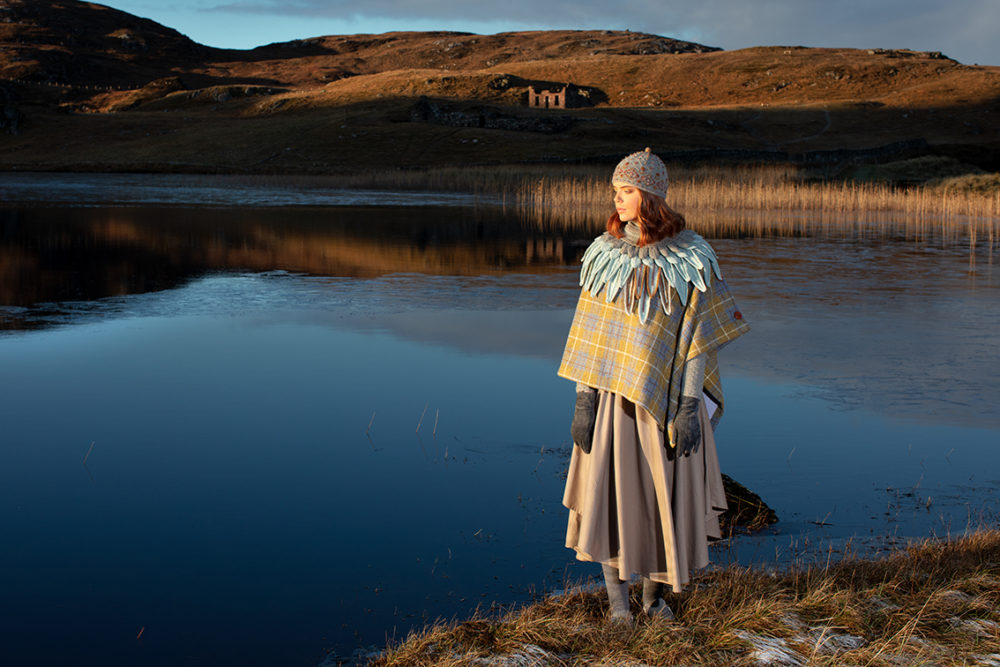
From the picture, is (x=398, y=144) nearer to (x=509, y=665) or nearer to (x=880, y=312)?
(x=880, y=312)

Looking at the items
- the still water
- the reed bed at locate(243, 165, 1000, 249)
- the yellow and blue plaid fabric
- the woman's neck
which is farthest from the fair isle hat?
the reed bed at locate(243, 165, 1000, 249)

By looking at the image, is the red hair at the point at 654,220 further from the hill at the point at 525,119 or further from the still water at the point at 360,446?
the hill at the point at 525,119

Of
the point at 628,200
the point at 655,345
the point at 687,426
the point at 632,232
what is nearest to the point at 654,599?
the point at 687,426

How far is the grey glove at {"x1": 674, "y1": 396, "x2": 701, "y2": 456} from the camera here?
3750mm

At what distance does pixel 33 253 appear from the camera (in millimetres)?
18422

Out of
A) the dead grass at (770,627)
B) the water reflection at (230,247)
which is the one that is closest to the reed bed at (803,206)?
the water reflection at (230,247)

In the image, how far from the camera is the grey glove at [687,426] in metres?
3.75

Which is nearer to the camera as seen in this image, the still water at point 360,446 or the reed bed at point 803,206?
the still water at point 360,446

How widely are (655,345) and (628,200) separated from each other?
0.57m

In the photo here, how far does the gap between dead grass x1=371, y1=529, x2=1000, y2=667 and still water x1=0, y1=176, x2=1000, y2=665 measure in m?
0.42

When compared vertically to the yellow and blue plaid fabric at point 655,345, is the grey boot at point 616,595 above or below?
below

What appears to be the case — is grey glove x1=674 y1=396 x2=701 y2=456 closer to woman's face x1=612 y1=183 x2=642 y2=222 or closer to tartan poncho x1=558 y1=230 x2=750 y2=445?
tartan poncho x1=558 y1=230 x2=750 y2=445

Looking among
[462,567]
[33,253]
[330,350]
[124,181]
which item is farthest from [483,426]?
[124,181]

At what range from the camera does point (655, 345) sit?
12.7ft
